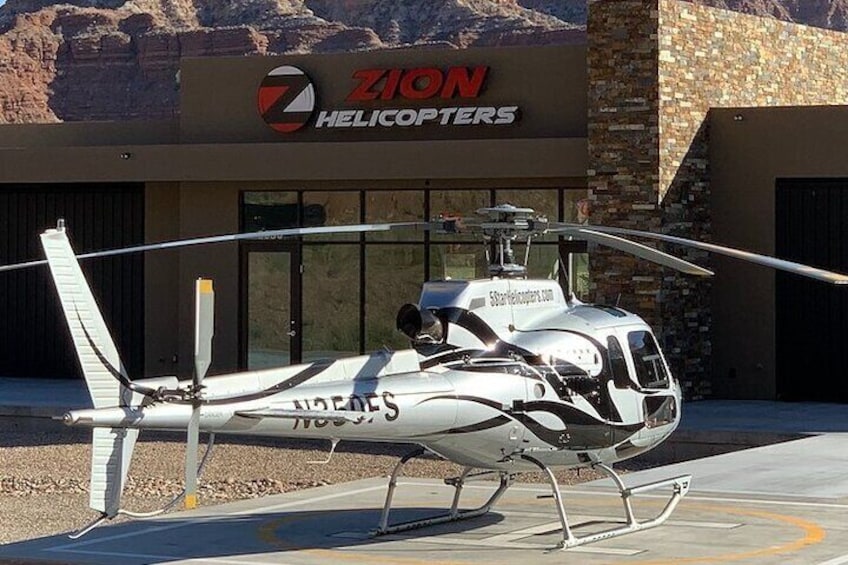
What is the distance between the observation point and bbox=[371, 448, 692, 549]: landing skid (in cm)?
1359

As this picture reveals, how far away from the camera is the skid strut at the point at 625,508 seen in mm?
13516

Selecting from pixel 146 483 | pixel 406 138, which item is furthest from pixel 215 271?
pixel 146 483

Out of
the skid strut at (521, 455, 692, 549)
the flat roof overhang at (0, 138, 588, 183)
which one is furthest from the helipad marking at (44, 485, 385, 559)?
the flat roof overhang at (0, 138, 588, 183)

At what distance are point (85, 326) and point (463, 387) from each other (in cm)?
316

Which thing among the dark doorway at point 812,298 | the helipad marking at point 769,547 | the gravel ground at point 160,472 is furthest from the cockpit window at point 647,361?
the dark doorway at point 812,298

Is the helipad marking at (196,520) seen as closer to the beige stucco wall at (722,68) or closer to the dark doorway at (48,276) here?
the beige stucco wall at (722,68)

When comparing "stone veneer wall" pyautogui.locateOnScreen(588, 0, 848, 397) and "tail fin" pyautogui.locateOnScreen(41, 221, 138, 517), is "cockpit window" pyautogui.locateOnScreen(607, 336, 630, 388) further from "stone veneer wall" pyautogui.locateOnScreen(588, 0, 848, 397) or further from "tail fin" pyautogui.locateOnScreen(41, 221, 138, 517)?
"stone veneer wall" pyautogui.locateOnScreen(588, 0, 848, 397)

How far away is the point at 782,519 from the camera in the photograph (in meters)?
14.8

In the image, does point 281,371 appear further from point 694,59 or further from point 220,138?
point 220,138

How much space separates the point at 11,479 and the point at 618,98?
9983 millimetres

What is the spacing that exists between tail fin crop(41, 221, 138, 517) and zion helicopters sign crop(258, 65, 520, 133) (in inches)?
649

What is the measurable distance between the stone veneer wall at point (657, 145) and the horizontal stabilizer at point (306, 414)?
12.7m

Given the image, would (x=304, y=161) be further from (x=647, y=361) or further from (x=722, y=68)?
(x=647, y=361)

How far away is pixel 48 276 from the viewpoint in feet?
103
